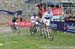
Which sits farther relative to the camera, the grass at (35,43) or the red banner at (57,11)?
the red banner at (57,11)

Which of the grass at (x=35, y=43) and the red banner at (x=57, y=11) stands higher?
the red banner at (x=57, y=11)

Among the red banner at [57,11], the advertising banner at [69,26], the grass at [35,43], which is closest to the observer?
the grass at [35,43]

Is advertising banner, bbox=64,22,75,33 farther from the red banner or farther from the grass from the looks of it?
the grass

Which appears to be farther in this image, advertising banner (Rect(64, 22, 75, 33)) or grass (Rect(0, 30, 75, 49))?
advertising banner (Rect(64, 22, 75, 33))

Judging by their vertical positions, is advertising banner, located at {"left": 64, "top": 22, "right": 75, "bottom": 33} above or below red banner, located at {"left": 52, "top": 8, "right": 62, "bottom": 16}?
below

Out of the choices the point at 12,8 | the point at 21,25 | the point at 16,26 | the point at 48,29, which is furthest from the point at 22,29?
the point at 12,8

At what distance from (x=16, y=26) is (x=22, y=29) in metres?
2.71

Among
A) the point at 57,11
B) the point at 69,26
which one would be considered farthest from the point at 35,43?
the point at 57,11

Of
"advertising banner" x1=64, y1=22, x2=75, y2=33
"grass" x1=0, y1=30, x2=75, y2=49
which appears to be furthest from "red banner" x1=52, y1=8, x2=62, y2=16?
"grass" x1=0, y1=30, x2=75, y2=49

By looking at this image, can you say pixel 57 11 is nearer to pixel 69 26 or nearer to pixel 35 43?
pixel 69 26

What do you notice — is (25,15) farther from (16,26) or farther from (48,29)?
(48,29)

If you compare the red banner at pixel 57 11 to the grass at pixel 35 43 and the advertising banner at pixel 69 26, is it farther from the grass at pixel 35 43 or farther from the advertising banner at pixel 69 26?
the grass at pixel 35 43

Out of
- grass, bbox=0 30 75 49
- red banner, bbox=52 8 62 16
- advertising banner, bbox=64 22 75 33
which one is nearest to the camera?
grass, bbox=0 30 75 49

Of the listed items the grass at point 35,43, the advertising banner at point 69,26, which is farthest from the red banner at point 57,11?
the grass at point 35,43
